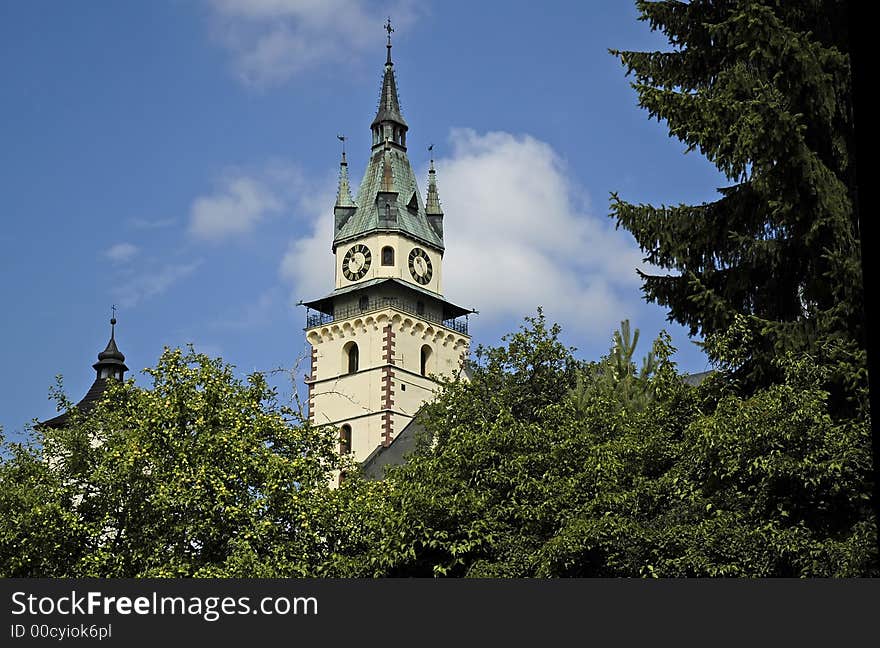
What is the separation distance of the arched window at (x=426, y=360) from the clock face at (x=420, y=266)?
429cm

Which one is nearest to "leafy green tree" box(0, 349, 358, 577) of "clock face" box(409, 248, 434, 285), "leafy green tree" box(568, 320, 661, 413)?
"leafy green tree" box(568, 320, 661, 413)

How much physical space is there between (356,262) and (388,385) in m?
8.95

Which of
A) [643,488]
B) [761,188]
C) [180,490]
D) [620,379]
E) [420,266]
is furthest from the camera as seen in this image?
[420,266]

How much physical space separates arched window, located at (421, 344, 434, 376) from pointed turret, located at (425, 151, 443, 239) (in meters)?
7.92

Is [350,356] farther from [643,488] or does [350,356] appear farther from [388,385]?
[643,488]

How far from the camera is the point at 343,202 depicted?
2857 inches

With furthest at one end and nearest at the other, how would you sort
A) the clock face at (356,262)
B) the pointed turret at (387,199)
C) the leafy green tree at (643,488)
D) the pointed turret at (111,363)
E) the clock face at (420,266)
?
the clock face at (420,266), the pointed turret at (387,199), the clock face at (356,262), the pointed turret at (111,363), the leafy green tree at (643,488)

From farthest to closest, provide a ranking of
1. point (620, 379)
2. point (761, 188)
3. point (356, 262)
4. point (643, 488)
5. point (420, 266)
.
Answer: point (420, 266), point (356, 262), point (620, 379), point (643, 488), point (761, 188)

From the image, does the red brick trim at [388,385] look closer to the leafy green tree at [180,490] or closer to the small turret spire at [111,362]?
the small turret spire at [111,362]

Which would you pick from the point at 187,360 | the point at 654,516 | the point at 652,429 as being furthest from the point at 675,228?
the point at 187,360

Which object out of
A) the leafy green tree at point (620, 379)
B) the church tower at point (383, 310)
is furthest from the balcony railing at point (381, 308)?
the leafy green tree at point (620, 379)

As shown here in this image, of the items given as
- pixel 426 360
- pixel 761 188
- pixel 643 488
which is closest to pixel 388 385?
pixel 426 360

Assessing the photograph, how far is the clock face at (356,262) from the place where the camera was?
2761 inches

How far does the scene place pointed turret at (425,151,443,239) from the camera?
7344 cm
